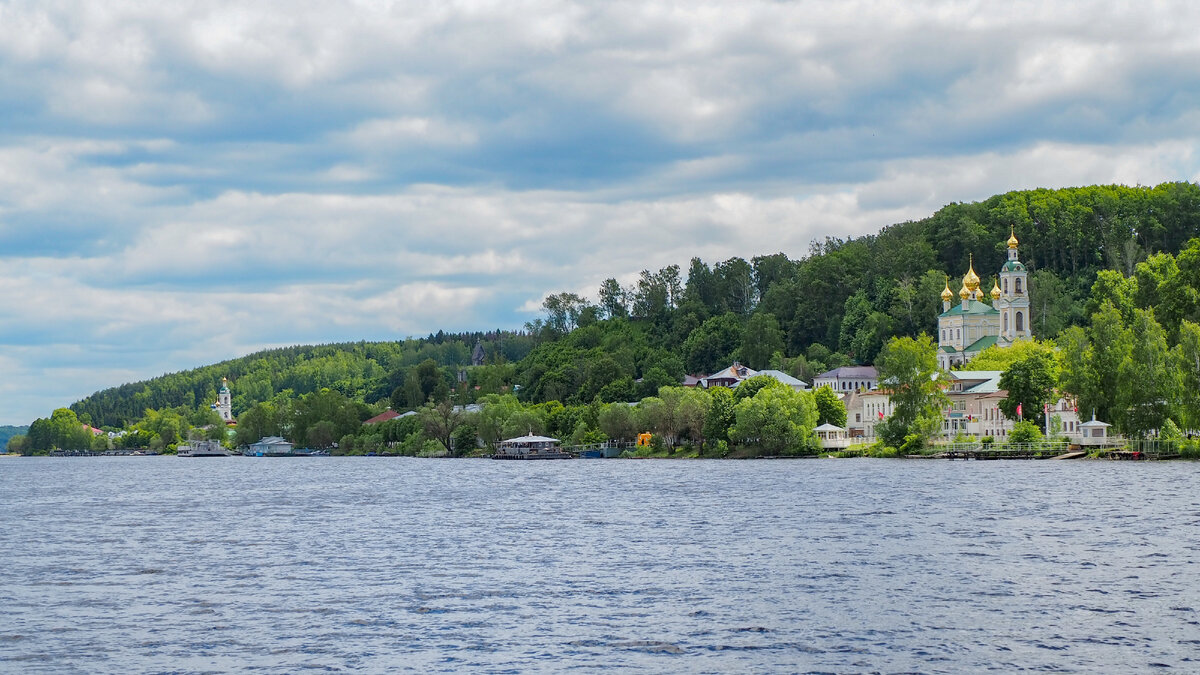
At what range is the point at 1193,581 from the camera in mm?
39844

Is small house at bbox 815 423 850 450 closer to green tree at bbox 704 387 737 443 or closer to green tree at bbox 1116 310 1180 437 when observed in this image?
green tree at bbox 704 387 737 443

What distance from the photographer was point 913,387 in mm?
125562

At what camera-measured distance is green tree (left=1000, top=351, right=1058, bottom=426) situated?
129 metres

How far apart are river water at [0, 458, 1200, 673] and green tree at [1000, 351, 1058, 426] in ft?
157

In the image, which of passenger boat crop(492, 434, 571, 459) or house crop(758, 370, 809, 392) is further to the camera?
house crop(758, 370, 809, 392)

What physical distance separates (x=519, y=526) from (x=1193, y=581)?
32060mm

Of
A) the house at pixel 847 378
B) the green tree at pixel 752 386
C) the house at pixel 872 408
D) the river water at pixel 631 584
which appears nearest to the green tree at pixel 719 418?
the green tree at pixel 752 386

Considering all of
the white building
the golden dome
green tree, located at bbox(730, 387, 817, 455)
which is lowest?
green tree, located at bbox(730, 387, 817, 455)

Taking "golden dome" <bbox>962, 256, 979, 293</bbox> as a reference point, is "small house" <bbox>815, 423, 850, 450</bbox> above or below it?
below

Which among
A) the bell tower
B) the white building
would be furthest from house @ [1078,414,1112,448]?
the bell tower

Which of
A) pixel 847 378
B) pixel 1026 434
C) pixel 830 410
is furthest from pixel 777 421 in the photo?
A: pixel 847 378

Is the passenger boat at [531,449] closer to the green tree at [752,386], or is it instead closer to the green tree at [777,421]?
the green tree at [752,386]

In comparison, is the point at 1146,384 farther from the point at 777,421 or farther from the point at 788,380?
the point at 788,380

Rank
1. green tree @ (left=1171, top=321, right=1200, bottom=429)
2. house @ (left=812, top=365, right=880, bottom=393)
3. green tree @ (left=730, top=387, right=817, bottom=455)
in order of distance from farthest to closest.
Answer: house @ (left=812, top=365, right=880, bottom=393), green tree @ (left=730, top=387, right=817, bottom=455), green tree @ (left=1171, top=321, right=1200, bottom=429)
